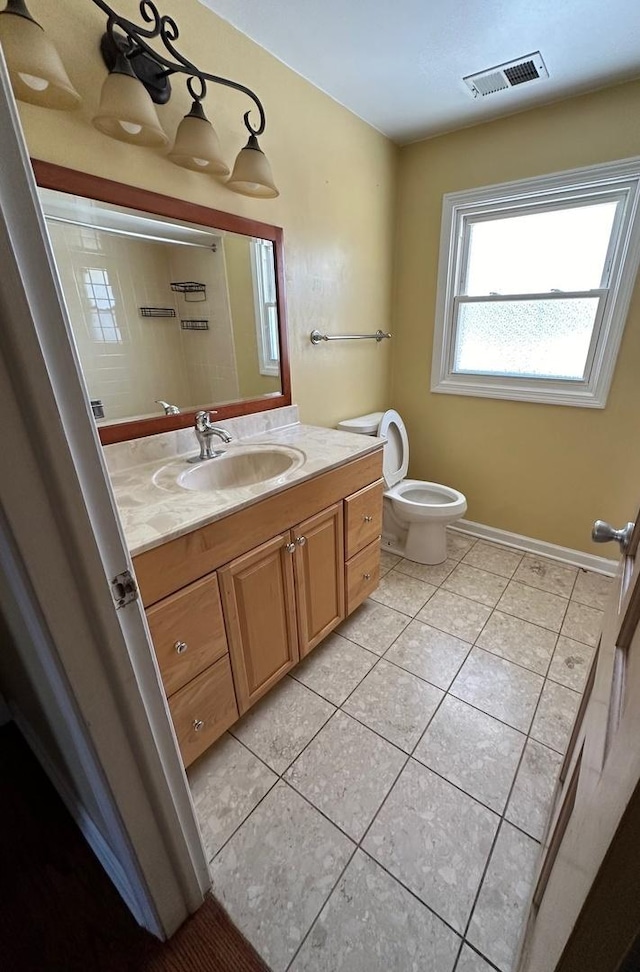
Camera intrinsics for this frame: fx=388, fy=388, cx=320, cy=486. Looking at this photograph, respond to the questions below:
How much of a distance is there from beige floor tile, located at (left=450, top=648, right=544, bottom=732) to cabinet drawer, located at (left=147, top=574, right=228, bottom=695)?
0.96m

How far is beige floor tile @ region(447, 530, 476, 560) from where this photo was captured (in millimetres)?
2396

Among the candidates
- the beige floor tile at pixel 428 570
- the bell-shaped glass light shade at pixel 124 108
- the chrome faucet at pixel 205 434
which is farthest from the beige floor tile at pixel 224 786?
the bell-shaped glass light shade at pixel 124 108

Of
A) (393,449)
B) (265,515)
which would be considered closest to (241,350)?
(265,515)

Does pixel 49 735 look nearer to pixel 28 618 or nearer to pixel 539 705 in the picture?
pixel 28 618

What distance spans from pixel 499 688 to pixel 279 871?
3.15ft

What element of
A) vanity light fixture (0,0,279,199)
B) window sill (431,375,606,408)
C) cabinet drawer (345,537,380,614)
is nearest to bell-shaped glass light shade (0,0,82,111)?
vanity light fixture (0,0,279,199)

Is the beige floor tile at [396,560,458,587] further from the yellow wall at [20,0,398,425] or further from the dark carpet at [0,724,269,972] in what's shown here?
the dark carpet at [0,724,269,972]

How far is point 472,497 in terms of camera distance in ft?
8.41

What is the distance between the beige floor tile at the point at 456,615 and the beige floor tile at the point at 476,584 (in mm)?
50

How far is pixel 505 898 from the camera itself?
0.94 meters

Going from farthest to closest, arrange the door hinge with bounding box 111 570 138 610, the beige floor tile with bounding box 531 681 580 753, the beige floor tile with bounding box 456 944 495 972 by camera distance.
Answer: the beige floor tile with bounding box 531 681 580 753, the beige floor tile with bounding box 456 944 495 972, the door hinge with bounding box 111 570 138 610

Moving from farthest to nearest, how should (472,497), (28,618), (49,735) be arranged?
(472,497) → (49,735) → (28,618)

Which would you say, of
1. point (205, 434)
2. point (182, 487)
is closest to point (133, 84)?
point (205, 434)

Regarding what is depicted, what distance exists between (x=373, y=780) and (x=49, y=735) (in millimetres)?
932
